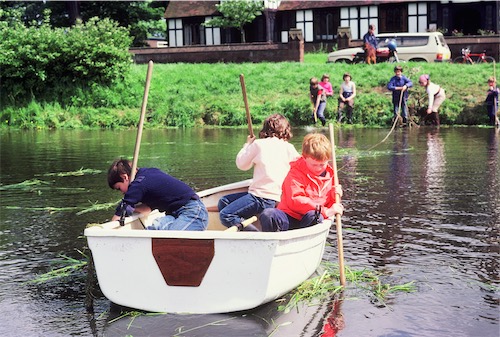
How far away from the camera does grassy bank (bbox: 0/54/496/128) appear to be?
29.6m

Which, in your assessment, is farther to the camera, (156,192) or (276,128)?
(276,128)

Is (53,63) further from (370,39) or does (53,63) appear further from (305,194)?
(305,194)

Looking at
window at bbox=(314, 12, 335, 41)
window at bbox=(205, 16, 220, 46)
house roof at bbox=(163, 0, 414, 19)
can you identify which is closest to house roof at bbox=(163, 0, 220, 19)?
house roof at bbox=(163, 0, 414, 19)

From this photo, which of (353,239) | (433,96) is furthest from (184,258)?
(433,96)

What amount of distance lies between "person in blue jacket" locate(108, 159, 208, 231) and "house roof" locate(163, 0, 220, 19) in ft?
156

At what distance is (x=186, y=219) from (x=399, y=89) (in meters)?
20.4

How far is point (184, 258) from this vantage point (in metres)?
6.89

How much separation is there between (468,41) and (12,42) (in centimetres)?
2165

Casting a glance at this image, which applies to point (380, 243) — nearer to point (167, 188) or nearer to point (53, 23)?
point (167, 188)

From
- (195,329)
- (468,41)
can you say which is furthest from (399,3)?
(195,329)

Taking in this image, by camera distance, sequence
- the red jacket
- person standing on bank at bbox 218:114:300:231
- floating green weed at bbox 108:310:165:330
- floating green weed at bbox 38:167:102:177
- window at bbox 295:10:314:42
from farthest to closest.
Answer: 1. window at bbox 295:10:314:42
2. floating green weed at bbox 38:167:102:177
3. person standing on bank at bbox 218:114:300:231
4. the red jacket
5. floating green weed at bbox 108:310:165:330

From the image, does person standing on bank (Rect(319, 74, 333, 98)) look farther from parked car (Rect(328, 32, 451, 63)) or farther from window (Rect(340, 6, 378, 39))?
window (Rect(340, 6, 378, 39))

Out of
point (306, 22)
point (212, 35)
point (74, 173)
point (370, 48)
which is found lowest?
point (74, 173)

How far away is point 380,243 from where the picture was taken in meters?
9.88
